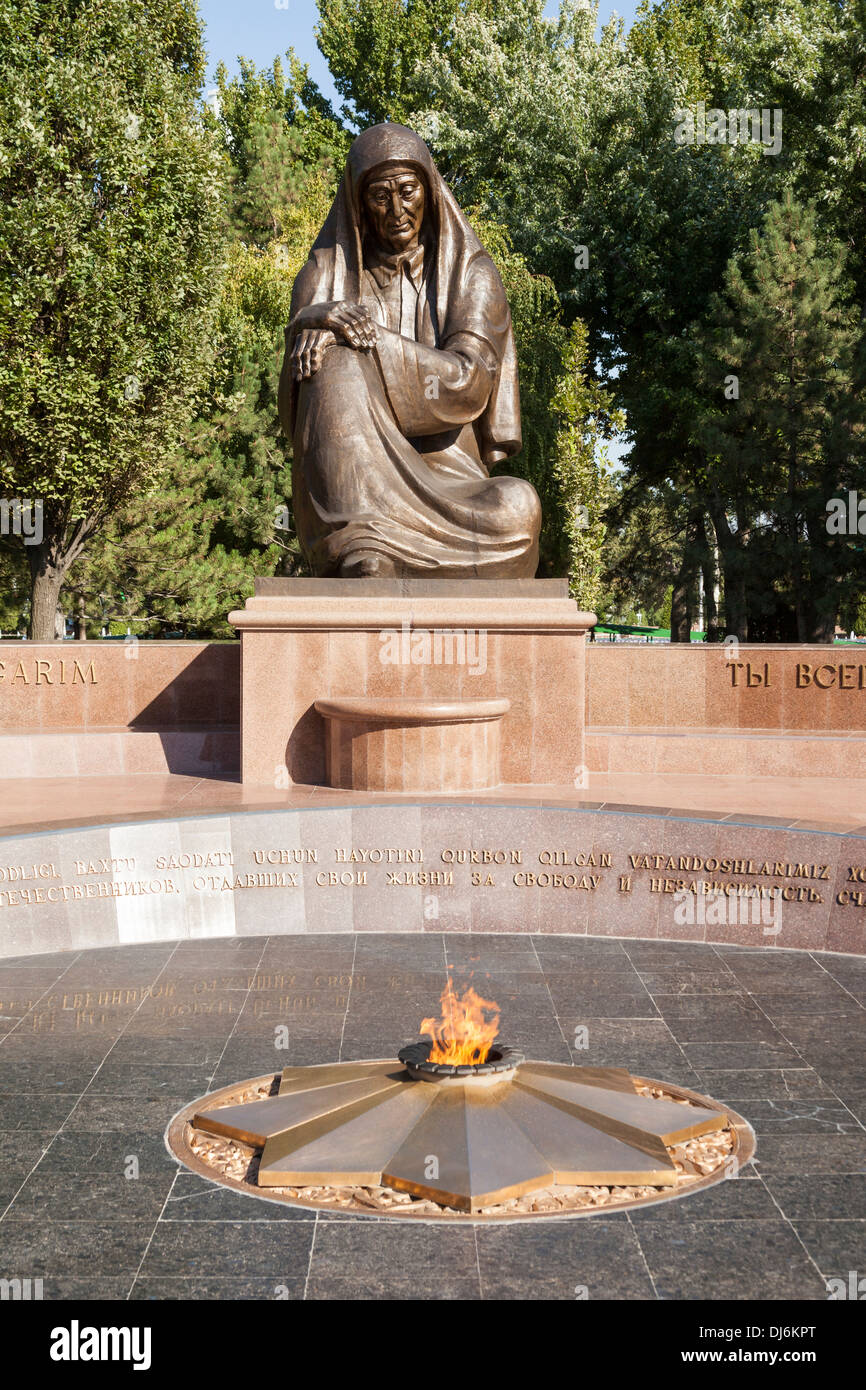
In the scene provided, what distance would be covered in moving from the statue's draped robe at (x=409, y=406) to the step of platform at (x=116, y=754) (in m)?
1.70

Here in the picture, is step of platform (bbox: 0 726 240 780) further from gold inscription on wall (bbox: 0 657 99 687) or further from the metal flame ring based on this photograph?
the metal flame ring

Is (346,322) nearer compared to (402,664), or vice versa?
(402,664)

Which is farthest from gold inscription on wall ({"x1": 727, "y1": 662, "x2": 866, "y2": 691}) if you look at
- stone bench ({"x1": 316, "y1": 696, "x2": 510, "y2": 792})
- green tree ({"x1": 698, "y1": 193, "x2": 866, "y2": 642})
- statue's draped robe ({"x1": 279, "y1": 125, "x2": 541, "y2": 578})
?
green tree ({"x1": 698, "y1": 193, "x2": 866, "y2": 642})

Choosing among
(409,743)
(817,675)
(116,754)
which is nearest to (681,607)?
(817,675)

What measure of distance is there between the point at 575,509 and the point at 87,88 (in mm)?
12449

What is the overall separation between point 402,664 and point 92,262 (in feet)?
40.1

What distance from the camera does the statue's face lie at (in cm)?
1015

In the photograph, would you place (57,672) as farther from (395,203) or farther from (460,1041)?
(460,1041)

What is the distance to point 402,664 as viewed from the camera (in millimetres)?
9484

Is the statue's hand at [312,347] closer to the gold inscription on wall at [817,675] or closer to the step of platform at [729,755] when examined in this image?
the step of platform at [729,755]

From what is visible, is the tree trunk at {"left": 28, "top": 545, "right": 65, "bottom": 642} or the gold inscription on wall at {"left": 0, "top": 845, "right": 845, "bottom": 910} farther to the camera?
the tree trunk at {"left": 28, "top": 545, "right": 65, "bottom": 642}

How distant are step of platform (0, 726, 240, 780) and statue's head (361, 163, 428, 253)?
4.23 metres

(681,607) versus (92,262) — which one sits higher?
(92,262)

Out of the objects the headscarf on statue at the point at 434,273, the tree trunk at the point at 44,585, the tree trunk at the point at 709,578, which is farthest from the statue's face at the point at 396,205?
→ the tree trunk at the point at 709,578
